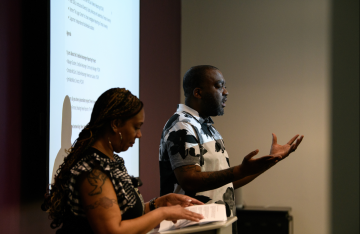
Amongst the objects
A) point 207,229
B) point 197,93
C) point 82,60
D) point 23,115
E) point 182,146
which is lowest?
point 207,229

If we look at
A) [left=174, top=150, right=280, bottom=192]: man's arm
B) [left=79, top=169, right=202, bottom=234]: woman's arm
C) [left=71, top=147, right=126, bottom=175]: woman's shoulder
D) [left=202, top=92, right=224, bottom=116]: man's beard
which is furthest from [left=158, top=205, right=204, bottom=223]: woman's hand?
[left=202, top=92, right=224, bottom=116]: man's beard

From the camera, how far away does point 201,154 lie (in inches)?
62.5

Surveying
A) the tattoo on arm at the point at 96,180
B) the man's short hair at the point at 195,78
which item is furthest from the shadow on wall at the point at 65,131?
the tattoo on arm at the point at 96,180

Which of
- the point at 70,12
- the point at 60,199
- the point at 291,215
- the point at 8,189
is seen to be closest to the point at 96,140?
the point at 60,199

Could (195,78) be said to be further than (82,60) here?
No

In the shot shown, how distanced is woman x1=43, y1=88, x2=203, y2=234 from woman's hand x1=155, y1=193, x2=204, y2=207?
180 millimetres

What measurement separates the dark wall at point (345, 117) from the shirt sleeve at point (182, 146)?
2.44 m

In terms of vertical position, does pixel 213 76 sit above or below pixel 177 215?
above

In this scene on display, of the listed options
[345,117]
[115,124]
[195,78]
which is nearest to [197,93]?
[195,78]

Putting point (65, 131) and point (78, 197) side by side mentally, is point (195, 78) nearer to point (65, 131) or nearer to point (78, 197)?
point (65, 131)

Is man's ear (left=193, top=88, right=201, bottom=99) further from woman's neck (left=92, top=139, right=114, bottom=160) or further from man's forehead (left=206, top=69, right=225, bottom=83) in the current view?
woman's neck (left=92, top=139, right=114, bottom=160)

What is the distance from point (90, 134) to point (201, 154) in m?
0.64

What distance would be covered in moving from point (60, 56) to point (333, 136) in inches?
109

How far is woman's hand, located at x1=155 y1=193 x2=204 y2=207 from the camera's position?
1.30 meters
